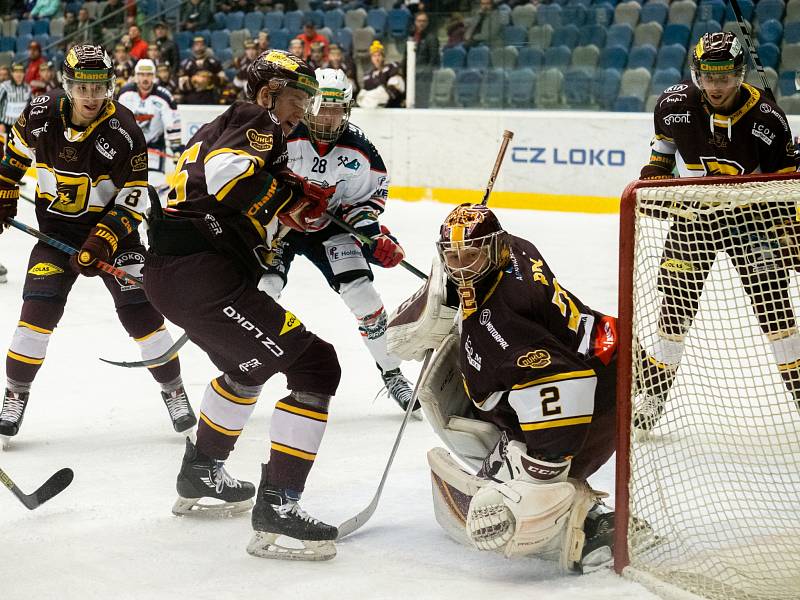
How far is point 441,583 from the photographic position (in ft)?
7.41

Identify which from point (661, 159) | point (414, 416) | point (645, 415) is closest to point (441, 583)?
point (645, 415)

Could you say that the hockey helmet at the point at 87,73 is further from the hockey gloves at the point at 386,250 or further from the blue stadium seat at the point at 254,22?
the blue stadium seat at the point at 254,22

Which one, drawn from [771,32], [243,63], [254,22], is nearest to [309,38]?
[243,63]

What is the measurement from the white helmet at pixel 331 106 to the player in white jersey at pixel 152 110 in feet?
11.2

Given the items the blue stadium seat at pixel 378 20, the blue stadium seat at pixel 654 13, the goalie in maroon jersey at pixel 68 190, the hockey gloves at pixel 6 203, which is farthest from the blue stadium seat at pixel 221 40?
the hockey gloves at pixel 6 203

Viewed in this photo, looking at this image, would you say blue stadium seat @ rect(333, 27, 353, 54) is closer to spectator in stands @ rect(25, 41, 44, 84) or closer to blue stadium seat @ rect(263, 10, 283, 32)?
blue stadium seat @ rect(263, 10, 283, 32)

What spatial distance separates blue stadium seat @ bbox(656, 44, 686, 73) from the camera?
7.80 m

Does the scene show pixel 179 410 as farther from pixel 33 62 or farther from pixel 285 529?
pixel 33 62

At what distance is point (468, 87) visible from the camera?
8.21m

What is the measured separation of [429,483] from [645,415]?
0.86 m

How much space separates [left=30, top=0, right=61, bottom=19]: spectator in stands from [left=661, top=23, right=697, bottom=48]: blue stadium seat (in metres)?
7.70

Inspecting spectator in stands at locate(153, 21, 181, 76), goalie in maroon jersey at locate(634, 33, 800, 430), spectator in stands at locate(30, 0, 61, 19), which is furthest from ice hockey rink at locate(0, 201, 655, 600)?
spectator in stands at locate(30, 0, 61, 19)

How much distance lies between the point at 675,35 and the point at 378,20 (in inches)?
113

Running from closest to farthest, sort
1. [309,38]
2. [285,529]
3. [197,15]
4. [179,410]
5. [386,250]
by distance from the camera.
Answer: [285,529] → [179,410] → [386,250] → [309,38] → [197,15]
